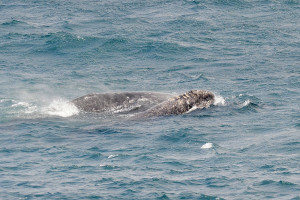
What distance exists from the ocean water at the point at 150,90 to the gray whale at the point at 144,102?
508 mm

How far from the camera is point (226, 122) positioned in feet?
92.9

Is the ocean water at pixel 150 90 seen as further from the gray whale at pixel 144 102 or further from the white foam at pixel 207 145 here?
the gray whale at pixel 144 102

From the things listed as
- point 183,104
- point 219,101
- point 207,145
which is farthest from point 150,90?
point 207,145

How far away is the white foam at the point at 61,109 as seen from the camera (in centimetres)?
3038

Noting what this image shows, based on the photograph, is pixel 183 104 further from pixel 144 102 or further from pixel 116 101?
pixel 116 101

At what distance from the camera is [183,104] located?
30391 mm

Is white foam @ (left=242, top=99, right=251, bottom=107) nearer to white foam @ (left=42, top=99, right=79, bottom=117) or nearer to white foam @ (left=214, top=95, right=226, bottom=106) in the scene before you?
white foam @ (left=214, top=95, right=226, bottom=106)

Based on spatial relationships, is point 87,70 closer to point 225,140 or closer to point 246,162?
point 225,140

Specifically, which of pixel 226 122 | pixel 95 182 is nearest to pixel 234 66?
pixel 226 122

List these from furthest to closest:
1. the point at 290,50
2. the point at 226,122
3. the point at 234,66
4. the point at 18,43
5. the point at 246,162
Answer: the point at 18,43 → the point at 290,50 → the point at 234,66 → the point at 226,122 → the point at 246,162

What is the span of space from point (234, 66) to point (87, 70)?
9.29m

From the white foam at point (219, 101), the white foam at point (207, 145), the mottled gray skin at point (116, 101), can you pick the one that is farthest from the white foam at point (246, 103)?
the white foam at point (207, 145)

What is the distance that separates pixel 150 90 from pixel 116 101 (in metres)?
4.72

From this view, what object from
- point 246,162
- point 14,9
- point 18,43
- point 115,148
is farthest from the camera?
point 14,9
